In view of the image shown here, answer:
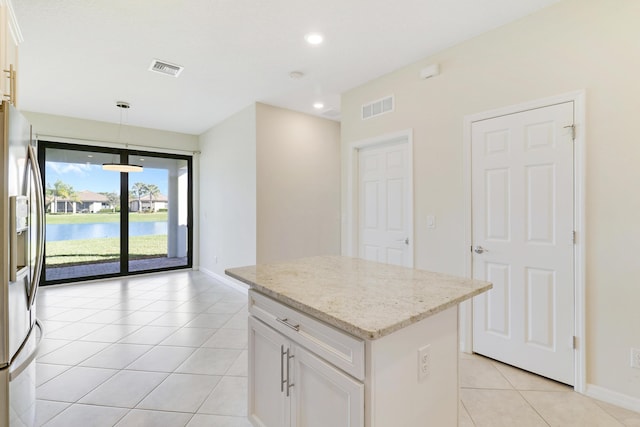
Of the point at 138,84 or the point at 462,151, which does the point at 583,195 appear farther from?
the point at 138,84

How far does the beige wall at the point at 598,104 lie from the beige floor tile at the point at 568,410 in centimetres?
19

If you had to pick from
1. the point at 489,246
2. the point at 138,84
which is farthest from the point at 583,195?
the point at 138,84

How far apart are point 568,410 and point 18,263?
337 cm

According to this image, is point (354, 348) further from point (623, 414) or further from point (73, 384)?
point (73, 384)

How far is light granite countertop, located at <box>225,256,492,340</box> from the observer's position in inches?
43.6

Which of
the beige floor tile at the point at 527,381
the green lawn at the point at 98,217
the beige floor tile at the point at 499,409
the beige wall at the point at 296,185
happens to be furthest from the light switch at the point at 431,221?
the green lawn at the point at 98,217

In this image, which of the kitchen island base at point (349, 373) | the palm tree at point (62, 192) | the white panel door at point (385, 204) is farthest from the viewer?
the palm tree at point (62, 192)

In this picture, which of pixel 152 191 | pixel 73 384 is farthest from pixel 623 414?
pixel 152 191

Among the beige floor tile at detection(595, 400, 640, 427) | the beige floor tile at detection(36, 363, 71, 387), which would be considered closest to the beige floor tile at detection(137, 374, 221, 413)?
the beige floor tile at detection(36, 363, 71, 387)

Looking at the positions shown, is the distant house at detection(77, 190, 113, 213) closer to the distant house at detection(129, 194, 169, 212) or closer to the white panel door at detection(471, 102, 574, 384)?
the distant house at detection(129, 194, 169, 212)

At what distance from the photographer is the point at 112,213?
5535 mm

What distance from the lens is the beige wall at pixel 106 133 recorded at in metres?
4.81

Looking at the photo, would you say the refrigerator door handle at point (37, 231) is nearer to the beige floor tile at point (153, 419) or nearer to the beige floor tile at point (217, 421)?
the beige floor tile at point (153, 419)

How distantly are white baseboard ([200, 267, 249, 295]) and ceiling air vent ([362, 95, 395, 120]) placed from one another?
9.92 ft
